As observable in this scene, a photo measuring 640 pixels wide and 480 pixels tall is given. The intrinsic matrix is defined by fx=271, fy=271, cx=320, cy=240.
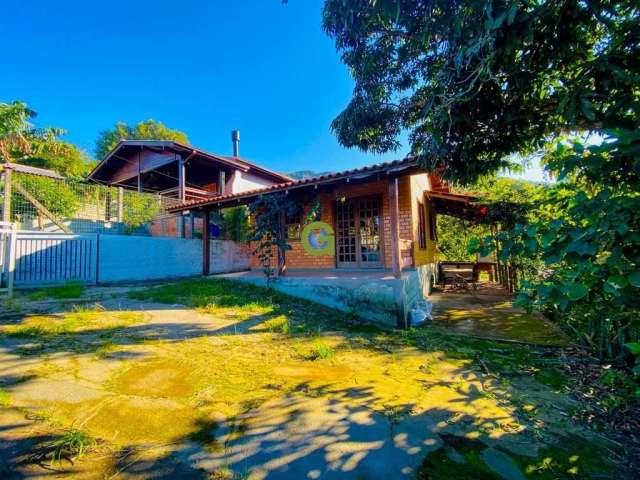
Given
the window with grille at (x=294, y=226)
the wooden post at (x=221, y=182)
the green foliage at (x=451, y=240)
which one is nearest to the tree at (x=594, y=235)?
the window with grille at (x=294, y=226)

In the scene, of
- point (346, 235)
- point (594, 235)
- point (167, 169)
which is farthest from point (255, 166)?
point (594, 235)

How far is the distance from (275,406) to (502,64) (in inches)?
183

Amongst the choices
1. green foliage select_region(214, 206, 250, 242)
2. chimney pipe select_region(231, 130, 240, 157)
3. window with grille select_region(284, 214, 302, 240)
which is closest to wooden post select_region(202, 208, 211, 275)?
green foliage select_region(214, 206, 250, 242)

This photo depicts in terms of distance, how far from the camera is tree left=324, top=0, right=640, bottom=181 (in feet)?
8.62

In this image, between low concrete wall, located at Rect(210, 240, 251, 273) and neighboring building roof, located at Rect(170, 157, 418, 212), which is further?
low concrete wall, located at Rect(210, 240, 251, 273)

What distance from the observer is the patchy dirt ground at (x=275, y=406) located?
1.74m

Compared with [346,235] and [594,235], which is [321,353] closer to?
[594,235]

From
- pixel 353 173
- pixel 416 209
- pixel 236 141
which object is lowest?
pixel 416 209

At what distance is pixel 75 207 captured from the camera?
10.3 metres

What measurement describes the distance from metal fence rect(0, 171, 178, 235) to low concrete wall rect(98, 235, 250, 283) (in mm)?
1607

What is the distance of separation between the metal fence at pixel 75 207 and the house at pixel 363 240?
3260 millimetres

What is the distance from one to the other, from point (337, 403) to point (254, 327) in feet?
8.89

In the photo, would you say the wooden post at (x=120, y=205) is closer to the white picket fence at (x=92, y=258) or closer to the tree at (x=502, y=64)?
the white picket fence at (x=92, y=258)

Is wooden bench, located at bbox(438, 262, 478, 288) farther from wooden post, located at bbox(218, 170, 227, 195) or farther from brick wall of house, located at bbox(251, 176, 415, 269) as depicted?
wooden post, located at bbox(218, 170, 227, 195)
